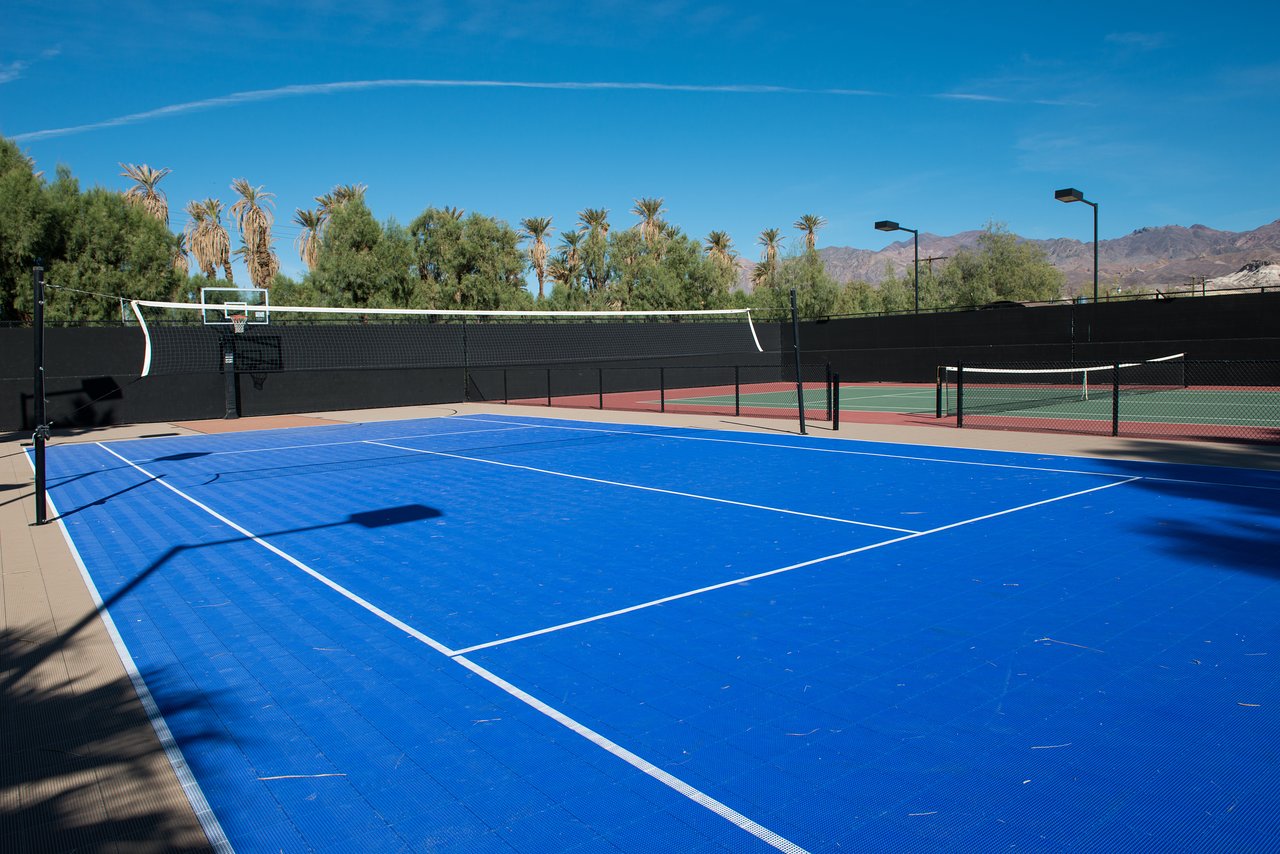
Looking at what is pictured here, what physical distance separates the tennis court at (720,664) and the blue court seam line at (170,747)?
0.13ft

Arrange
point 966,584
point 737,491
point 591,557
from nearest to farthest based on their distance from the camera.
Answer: point 966,584 → point 591,557 → point 737,491

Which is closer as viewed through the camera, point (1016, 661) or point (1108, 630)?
point (1016, 661)

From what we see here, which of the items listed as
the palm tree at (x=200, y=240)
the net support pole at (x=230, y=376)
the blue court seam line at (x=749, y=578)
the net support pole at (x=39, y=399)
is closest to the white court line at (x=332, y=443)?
the net support pole at (x=230, y=376)

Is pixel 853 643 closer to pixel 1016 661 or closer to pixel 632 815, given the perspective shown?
pixel 1016 661

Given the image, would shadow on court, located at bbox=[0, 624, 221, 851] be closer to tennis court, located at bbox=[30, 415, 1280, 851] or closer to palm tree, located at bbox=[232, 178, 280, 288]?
tennis court, located at bbox=[30, 415, 1280, 851]

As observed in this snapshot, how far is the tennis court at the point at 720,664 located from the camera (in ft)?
11.9

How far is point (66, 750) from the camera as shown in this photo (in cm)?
432

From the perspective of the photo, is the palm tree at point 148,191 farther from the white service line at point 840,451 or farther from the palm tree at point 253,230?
the white service line at point 840,451

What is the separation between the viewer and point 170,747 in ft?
14.2

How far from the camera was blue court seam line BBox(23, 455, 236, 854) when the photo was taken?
3541 millimetres

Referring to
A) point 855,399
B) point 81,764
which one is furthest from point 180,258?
point 81,764

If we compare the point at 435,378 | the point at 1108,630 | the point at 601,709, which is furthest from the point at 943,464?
the point at 435,378

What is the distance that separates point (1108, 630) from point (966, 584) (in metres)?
1.28

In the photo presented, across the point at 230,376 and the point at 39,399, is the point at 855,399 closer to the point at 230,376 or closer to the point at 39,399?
the point at 230,376
